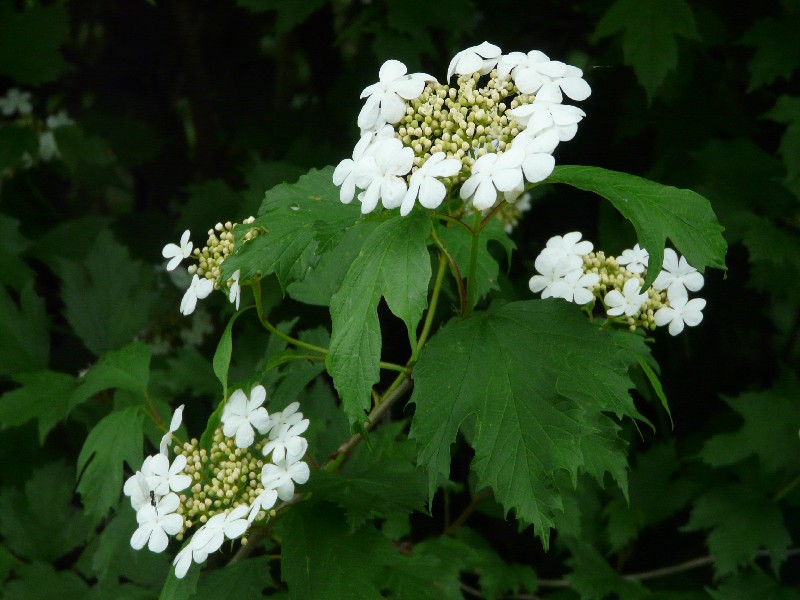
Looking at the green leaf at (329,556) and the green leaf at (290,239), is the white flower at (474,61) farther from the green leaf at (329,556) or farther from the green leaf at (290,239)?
the green leaf at (329,556)

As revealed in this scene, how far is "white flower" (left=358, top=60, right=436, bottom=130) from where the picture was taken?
4.17ft

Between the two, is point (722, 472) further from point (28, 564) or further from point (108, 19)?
point (108, 19)

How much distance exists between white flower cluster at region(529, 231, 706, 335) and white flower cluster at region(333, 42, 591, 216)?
24 centimetres

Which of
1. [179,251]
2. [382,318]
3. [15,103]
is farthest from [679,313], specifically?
[15,103]

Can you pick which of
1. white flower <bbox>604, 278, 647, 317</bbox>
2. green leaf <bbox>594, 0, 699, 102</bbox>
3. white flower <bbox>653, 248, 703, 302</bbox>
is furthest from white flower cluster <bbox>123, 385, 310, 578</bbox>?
green leaf <bbox>594, 0, 699, 102</bbox>

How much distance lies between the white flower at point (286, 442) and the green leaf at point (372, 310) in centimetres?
27

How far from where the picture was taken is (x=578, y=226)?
3.20 metres

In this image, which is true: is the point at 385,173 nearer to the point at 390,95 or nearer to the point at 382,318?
the point at 390,95

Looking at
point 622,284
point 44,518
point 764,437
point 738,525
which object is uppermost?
point 622,284

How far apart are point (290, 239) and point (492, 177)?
0.35m

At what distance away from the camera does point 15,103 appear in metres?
3.28

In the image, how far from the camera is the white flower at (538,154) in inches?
45.3

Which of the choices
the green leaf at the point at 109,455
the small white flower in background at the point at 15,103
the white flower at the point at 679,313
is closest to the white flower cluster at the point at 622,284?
the white flower at the point at 679,313

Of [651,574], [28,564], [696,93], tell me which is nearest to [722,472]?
[651,574]
